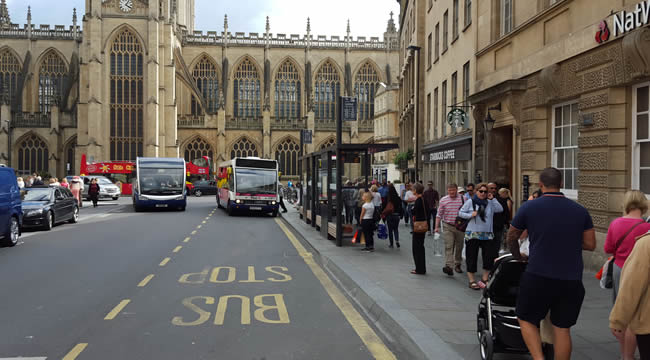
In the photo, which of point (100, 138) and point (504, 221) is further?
point (100, 138)

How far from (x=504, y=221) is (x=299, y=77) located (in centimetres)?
5380

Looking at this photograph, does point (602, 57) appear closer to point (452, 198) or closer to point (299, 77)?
point (452, 198)

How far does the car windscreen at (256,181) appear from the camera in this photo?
78.9 feet

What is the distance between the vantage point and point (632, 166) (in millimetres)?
8867

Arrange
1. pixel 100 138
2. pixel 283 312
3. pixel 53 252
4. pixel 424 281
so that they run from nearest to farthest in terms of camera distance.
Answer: pixel 283 312
pixel 424 281
pixel 53 252
pixel 100 138

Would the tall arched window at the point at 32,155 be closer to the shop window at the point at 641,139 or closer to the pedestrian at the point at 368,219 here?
the pedestrian at the point at 368,219

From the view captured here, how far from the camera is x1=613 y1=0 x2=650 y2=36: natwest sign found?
26.1ft

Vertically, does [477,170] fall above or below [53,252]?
above

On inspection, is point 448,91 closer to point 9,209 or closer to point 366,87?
point 9,209

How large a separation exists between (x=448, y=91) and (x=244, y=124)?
126 ft

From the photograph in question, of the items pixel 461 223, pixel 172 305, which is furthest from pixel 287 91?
pixel 172 305

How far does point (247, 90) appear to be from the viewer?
2414 inches

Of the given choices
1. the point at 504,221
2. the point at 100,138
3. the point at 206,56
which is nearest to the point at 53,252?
the point at 504,221

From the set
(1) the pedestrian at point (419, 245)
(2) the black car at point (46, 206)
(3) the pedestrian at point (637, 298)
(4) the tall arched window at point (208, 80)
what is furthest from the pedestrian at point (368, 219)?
(4) the tall arched window at point (208, 80)
